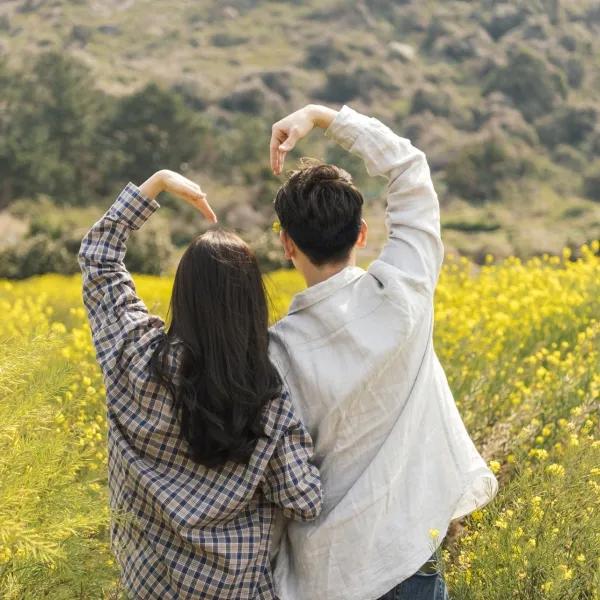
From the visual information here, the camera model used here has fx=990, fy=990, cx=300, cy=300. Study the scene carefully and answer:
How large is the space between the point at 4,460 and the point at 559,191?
39464 mm

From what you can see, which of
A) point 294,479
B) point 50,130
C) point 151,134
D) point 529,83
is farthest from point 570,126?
point 294,479

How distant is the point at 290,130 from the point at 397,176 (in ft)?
0.85

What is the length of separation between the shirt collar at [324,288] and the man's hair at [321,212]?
0.16ft

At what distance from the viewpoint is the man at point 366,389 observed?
2.05 meters

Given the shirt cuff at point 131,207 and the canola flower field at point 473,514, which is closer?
the canola flower field at point 473,514

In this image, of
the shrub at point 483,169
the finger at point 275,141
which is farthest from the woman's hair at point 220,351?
the shrub at point 483,169

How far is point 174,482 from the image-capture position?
6.68 feet

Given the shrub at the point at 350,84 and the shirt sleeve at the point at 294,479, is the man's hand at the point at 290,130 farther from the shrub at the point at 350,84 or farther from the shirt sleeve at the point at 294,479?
the shrub at the point at 350,84

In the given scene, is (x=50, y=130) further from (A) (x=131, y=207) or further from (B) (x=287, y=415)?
(B) (x=287, y=415)

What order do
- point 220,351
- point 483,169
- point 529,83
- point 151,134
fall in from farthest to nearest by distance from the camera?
point 529,83
point 483,169
point 151,134
point 220,351

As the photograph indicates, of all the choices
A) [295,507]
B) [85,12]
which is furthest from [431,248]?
[85,12]

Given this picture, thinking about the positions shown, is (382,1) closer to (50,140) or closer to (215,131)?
(215,131)

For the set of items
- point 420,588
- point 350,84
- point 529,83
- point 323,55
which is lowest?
point 323,55

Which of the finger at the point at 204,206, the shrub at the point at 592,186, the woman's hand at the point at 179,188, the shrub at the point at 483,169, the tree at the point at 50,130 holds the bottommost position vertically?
the shrub at the point at 592,186
